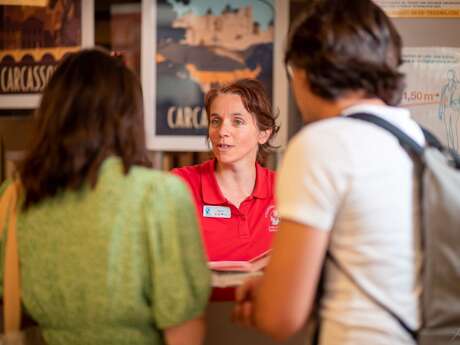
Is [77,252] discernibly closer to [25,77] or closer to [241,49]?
[241,49]

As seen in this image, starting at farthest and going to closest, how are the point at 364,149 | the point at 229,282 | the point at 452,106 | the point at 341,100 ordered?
the point at 452,106 → the point at 229,282 → the point at 341,100 → the point at 364,149

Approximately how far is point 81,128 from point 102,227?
20 cm

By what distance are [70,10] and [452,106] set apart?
2178 mm

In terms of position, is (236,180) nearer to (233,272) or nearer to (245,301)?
(233,272)

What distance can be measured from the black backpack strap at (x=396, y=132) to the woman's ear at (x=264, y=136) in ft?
4.06

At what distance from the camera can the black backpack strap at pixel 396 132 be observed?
0.91m

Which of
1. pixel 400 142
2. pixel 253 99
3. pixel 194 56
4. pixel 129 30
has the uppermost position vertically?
pixel 129 30

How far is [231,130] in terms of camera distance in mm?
2047

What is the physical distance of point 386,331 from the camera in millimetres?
879

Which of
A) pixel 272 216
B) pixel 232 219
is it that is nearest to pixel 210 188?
pixel 232 219

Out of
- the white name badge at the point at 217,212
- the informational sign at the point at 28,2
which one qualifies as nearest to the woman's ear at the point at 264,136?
the white name badge at the point at 217,212

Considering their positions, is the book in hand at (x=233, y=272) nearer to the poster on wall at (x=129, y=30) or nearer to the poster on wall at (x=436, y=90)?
the poster on wall at (x=436, y=90)

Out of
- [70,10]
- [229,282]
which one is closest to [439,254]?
[229,282]

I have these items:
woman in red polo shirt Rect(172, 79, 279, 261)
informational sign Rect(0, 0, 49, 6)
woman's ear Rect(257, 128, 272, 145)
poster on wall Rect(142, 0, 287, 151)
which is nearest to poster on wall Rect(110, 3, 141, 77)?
poster on wall Rect(142, 0, 287, 151)
